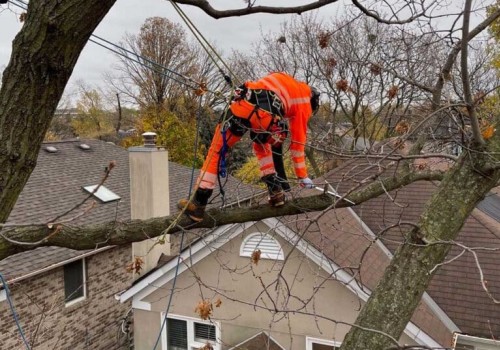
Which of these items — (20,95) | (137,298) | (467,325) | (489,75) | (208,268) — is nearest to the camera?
(20,95)

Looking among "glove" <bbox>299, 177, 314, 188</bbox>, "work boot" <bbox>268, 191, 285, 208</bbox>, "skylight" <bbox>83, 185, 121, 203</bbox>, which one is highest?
"glove" <bbox>299, 177, 314, 188</bbox>

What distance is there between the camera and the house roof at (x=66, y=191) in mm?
8648

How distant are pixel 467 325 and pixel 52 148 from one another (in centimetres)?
1204

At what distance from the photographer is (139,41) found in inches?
1139

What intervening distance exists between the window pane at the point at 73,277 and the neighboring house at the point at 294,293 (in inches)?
→ 64.0

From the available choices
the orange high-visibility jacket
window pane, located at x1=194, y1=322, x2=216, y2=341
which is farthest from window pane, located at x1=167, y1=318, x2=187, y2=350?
the orange high-visibility jacket

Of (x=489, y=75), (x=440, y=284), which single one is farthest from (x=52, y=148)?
(x=489, y=75)

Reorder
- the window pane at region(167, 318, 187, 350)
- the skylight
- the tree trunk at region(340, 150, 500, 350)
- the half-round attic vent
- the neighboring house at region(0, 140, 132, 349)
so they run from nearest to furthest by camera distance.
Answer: the tree trunk at region(340, 150, 500, 350), the neighboring house at region(0, 140, 132, 349), the window pane at region(167, 318, 187, 350), the skylight, the half-round attic vent

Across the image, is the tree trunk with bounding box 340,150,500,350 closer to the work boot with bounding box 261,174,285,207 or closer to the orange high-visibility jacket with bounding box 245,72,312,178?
the work boot with bounding box 261,174,285,207

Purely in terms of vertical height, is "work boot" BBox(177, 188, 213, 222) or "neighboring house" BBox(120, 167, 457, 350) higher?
"work boot" BBox(177, 188, 213, 222)

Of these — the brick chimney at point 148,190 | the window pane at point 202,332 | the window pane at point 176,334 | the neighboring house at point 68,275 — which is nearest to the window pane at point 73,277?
the neighboring house at point 68,275

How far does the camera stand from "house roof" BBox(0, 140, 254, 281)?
8.65 meters

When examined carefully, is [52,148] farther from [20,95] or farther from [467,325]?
[20,95]

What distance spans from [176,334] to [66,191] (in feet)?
16.3
